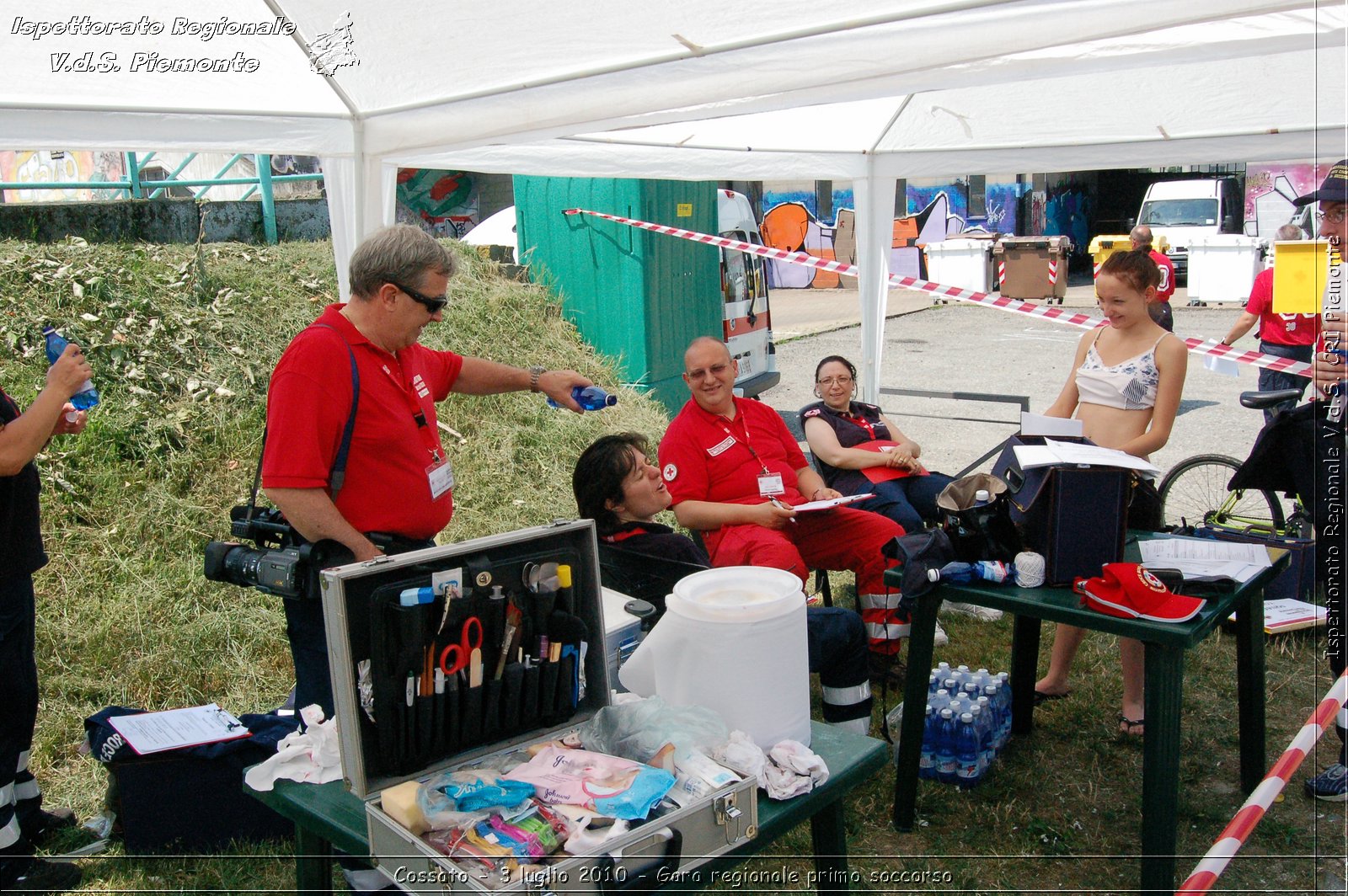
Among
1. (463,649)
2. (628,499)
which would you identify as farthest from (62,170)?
(463,649)

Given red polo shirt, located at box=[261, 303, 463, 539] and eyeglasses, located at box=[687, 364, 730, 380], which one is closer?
red polo shirt, located at box=[261, 303, 463, 539]

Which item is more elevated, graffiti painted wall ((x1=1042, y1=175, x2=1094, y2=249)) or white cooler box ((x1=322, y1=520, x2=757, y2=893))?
graffiti painted wall ((x1=1042, y1=175, x2=1094, y2=249))

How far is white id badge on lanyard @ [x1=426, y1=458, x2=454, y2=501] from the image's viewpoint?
2.78 meters

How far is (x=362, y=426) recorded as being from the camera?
2.63m

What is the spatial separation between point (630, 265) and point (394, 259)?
5155 millimetres

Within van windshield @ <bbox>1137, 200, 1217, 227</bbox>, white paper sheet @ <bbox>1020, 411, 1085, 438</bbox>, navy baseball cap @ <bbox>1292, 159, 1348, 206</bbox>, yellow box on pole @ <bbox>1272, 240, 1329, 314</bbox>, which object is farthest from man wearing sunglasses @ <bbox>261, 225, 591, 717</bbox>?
van windshield @ <bbox>1137, 200, 1217, 227</bbox>

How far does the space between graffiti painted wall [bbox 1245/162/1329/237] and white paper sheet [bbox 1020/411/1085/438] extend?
17595mm

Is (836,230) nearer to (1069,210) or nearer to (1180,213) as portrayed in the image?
(1069,210)

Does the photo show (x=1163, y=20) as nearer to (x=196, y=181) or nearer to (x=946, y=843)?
(x=946, y=843)

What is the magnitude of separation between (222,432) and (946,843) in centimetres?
457

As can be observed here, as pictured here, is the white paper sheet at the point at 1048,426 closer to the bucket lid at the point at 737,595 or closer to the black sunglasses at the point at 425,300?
the bucket lid at the point at 737,595

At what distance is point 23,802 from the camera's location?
10.0ft

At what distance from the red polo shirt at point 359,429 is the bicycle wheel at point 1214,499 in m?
3.92

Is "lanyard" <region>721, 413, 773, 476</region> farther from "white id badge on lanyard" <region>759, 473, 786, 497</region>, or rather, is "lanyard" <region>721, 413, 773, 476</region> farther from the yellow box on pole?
the yellow box on pole
